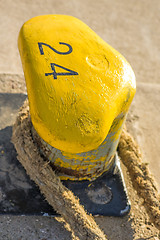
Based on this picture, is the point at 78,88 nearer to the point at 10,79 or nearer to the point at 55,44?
the point at 55,44

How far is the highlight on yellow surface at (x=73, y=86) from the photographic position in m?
1.58

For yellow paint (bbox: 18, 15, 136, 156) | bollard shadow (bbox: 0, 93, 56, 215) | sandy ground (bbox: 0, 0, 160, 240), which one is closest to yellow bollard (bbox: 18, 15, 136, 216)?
yellow paint (bbox: 18, 15, 136, 156)

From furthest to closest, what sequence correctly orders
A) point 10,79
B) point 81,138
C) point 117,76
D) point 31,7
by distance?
point 31,7
point 10,79
point 117,76
point 81,138

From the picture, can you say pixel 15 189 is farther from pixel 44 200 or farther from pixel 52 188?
pixel 52 188

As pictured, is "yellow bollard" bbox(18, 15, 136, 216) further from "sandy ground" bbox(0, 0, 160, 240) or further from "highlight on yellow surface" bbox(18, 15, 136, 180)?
"sandy ground" bbox(0, 0, 160, 240)

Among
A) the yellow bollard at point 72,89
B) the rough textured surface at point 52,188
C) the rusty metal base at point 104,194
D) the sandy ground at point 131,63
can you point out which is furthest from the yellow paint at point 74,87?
the sandy ground at point 131,63

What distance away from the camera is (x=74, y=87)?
163 cm

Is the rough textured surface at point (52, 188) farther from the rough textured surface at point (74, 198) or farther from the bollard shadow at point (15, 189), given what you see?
the bollard shadow at point (15, 189)

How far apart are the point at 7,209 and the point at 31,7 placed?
9.10 feet

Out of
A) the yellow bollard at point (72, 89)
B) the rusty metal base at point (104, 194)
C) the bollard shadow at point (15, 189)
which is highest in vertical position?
the yellow bollard at point (72, 89)

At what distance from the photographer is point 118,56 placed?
1.81 meters

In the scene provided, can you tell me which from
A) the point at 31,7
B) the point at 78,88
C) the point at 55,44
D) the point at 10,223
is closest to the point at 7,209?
the point at 10,223

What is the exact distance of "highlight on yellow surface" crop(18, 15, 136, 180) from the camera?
5.19 ft

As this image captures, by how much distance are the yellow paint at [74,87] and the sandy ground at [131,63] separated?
24.0 inches
